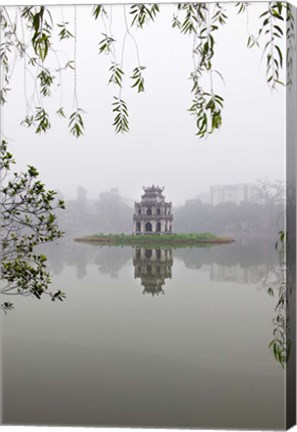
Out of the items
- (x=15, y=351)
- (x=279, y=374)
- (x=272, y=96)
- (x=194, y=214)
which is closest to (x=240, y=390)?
(x=279, y=374)

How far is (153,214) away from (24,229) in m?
0.75

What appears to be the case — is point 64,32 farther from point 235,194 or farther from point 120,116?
point 235,194

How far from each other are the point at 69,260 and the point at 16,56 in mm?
1199

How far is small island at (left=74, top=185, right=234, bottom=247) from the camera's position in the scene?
3.94 m

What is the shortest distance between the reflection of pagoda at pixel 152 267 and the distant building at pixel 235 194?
403 millimetres

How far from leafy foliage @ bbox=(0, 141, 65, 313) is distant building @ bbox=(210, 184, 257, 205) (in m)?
0.89

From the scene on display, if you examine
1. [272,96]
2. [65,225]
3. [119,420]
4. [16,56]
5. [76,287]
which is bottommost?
[119,420]

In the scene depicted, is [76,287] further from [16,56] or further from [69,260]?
[16,56]

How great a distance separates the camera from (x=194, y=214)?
393 cm

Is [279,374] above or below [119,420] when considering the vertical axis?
above

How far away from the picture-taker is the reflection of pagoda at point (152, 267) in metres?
3.94

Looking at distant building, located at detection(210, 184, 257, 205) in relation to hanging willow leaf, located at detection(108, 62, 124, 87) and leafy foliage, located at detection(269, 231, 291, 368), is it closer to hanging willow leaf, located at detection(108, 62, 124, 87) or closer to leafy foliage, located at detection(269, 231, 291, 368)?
leafy foliage, located at detection(269, 231, 291, 368)

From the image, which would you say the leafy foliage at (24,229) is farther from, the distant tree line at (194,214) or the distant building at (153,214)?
the distant building at (153,214)

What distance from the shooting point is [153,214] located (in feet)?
13.0
